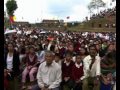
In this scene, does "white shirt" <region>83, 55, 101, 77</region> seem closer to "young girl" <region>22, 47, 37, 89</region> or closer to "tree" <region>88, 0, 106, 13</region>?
"young girl" <region>22, 47, 37, 89</region>

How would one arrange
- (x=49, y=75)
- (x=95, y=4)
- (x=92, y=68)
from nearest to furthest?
(x=49, y=75) < (x=92, y=68) < (x=95, y=4)

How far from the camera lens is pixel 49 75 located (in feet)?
24.1

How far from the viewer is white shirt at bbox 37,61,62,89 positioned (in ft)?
24.1

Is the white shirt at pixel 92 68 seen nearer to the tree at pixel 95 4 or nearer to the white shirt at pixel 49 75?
the white shirt at pixel 49 75

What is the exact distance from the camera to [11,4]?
84750 millimetres

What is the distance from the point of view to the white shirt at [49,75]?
7348 mm

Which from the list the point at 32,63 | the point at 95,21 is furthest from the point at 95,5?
the point at 32,63

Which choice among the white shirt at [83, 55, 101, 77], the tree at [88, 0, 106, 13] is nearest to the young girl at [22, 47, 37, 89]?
the white shirt at [83, 55, 101, 77]

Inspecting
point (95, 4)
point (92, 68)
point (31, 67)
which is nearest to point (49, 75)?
point (92, 68)

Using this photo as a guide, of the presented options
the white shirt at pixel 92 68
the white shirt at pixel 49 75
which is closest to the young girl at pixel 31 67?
the white shirt at pixel 92 68

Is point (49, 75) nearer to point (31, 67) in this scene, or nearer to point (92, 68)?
point (92, 68)
